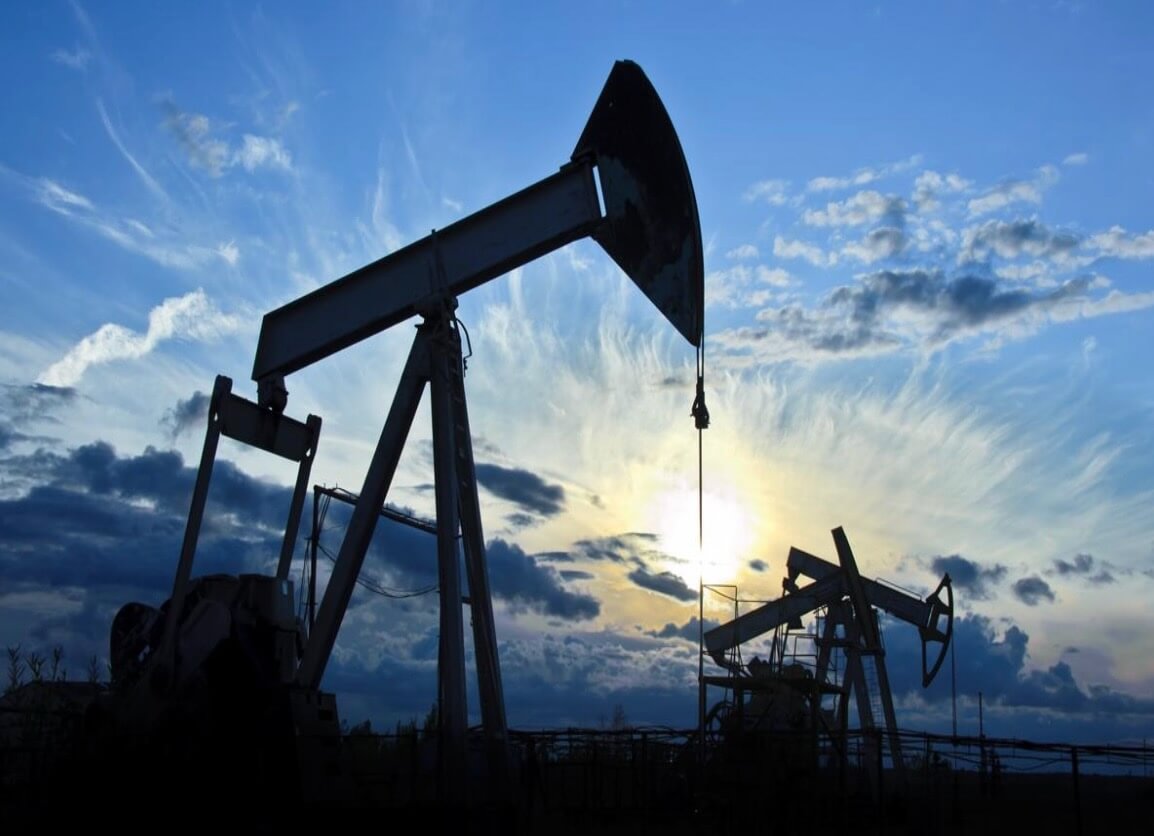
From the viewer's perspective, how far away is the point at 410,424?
1320cm

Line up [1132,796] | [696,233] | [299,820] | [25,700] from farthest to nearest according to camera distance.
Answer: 1. [1132,796]
2. [696,233]
3. [25,700]
4. [299,820]

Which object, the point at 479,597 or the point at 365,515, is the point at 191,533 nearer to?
the point at 365,515

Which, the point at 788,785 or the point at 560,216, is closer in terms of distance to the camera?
the point at 560,216

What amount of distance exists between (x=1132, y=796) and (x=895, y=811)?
885 cm

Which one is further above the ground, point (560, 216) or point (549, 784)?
point (560, 216)

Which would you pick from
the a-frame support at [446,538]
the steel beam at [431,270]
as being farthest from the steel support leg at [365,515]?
the steel beam at [431,270]

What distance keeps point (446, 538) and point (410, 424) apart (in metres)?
1.69

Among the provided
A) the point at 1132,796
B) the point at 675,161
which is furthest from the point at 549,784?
the point at 1132,796

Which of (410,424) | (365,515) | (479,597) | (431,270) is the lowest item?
(479,597)

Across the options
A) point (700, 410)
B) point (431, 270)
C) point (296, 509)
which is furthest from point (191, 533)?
point (700, 410)

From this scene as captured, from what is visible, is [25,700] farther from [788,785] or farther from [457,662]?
[788,785]

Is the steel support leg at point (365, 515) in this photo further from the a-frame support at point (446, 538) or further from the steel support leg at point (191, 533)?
the steel support leg at point (191, 533)

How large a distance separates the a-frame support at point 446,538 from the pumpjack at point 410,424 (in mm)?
15

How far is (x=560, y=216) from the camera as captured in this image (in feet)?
41.3
